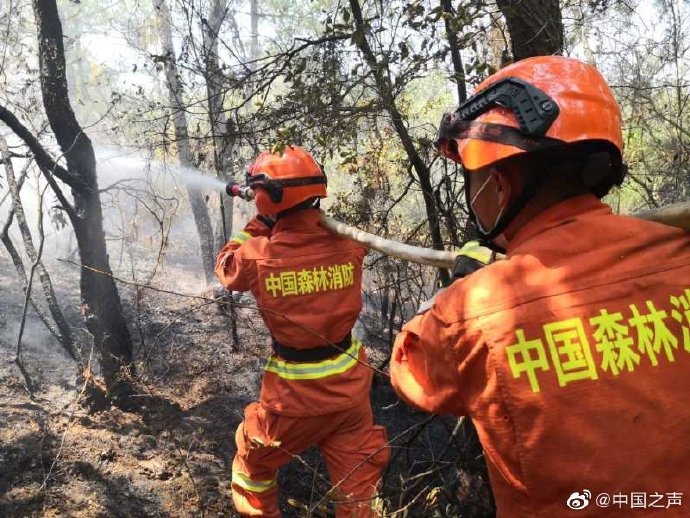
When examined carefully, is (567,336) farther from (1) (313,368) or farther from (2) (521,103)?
(1) (313,368)

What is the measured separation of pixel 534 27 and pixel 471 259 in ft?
5.62

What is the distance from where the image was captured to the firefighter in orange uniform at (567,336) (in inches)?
41.3

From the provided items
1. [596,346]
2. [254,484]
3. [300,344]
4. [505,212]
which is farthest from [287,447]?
[596,346]

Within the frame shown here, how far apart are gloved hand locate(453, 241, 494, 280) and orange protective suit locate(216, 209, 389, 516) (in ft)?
4.86

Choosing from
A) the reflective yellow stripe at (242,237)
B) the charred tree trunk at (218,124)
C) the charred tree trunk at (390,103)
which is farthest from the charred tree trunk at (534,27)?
the reflective yellow stripe at (242,237)

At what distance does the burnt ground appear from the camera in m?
3.22

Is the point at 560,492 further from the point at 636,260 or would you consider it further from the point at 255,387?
the point at 255,387

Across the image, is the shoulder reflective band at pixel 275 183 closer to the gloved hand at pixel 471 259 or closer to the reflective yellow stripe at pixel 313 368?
the reflective yellow stripe at pixel 313 368

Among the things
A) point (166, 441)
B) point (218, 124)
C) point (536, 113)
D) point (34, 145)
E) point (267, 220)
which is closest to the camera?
point (536, 113)

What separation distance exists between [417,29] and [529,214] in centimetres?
191

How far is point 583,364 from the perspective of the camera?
1065 mm

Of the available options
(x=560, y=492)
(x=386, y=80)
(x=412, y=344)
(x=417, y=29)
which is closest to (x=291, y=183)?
(x=386, y=80)

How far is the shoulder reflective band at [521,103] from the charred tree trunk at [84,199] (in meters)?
3.49

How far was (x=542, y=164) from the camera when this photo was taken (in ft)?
4.31
